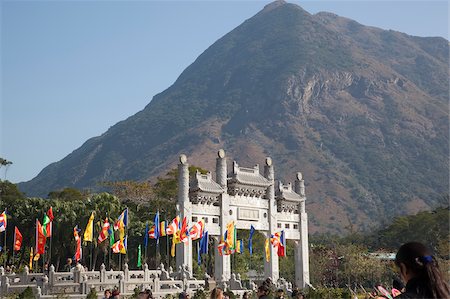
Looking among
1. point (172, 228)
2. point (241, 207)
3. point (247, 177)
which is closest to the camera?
point (172, 228)

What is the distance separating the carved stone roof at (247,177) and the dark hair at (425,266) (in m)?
34.2

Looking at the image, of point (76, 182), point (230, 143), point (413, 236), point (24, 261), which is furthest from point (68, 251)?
point (76, 182)

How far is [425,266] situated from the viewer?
4.12 metres

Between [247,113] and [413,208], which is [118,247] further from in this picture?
[247,113]

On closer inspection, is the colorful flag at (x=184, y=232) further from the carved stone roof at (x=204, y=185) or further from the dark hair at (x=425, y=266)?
the dark hair at (x=425, y=266)

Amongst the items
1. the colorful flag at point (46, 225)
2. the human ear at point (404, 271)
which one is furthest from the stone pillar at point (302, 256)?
the human ear at point (404, 271)

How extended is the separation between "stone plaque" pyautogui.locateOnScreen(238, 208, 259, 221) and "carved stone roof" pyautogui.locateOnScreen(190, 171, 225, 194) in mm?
2104

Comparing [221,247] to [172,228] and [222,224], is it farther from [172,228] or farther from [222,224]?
[172,228]

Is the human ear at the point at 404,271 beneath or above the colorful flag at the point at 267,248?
beneath

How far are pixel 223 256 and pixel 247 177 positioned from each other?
568 centimetres

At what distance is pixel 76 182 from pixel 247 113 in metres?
56.1

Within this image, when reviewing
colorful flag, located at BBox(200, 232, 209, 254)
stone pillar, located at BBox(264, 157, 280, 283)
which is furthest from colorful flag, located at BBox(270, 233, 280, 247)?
colorful flag, located at BBox(200, 232, 209, 254)

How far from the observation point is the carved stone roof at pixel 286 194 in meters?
41.5

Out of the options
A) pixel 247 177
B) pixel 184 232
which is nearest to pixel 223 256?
pixel 184 232
